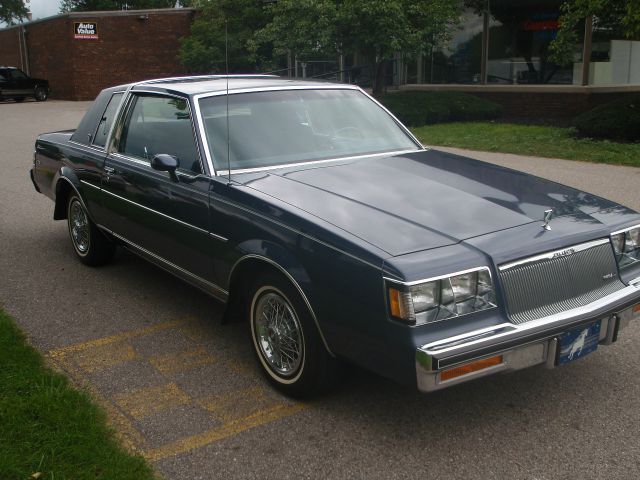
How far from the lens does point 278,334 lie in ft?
12.5

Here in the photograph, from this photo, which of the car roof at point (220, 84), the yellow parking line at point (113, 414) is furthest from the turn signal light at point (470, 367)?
the car roof at point (220, 84)

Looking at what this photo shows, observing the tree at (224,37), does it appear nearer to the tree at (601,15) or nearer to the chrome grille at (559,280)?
the tree at (601,15)

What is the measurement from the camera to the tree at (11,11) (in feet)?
197

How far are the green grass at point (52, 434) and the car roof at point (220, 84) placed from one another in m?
2.11

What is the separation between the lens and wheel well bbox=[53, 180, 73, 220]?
6.52 metres

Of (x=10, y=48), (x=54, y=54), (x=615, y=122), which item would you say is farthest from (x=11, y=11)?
(x=615, y=122)

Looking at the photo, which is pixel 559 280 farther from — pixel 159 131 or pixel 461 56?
pixel 461 56

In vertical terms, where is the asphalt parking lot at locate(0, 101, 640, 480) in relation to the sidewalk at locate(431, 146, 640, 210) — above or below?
below

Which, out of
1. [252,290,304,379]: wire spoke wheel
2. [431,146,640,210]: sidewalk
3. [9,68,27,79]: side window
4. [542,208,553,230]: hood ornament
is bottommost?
[431,146,640,210]: sidewalk

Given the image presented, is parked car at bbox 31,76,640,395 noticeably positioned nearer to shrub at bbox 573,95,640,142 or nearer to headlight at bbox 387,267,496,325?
headlight at bbox 387,267,496,325

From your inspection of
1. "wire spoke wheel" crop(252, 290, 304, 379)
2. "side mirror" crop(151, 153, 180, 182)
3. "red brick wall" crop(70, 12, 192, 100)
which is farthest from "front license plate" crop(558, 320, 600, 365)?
"red brick wall" crop(70, 12, 192, 100)

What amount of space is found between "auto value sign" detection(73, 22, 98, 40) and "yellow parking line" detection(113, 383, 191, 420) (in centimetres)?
3218

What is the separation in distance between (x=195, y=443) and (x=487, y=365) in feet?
4.80

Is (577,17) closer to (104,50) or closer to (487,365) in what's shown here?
(487,365)
